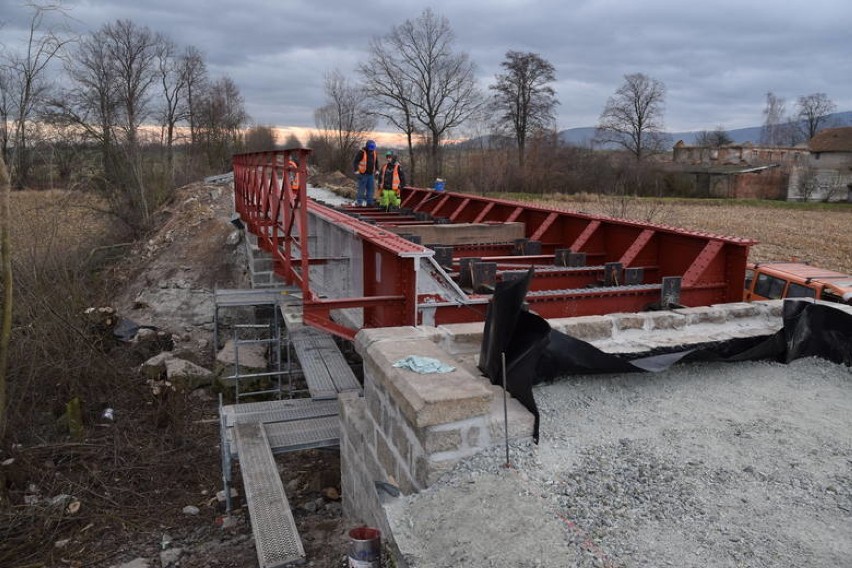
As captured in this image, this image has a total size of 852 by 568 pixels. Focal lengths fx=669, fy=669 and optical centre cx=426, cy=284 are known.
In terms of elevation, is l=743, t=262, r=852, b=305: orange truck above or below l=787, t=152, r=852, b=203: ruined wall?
below

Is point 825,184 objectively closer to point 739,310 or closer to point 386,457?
point 739,310

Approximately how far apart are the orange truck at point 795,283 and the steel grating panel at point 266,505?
6.36m

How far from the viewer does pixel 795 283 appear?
936cm

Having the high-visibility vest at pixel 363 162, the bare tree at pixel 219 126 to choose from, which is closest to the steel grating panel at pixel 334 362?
the high-visibility vest at pixel 363 162

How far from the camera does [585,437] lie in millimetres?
3770

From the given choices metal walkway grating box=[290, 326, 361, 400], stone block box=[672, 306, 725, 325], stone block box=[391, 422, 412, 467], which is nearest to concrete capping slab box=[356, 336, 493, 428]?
stone block box=[391, 422, 412, 467]

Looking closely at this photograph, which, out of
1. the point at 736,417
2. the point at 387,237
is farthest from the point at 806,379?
the point at 387,237

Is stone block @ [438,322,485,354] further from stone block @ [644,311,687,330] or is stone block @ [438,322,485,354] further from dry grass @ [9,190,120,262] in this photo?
dry grass @ [9,190,120,262]

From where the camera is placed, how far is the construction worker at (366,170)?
45.8 feet

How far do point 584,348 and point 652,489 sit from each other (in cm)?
130

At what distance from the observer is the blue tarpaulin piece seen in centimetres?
372

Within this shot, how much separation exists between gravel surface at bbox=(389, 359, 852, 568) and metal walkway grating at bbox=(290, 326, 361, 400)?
127 inches

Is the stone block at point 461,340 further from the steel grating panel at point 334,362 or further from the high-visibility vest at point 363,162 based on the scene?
the high-visibility vest at point 363,162

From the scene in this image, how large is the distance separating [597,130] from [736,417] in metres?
57.7
